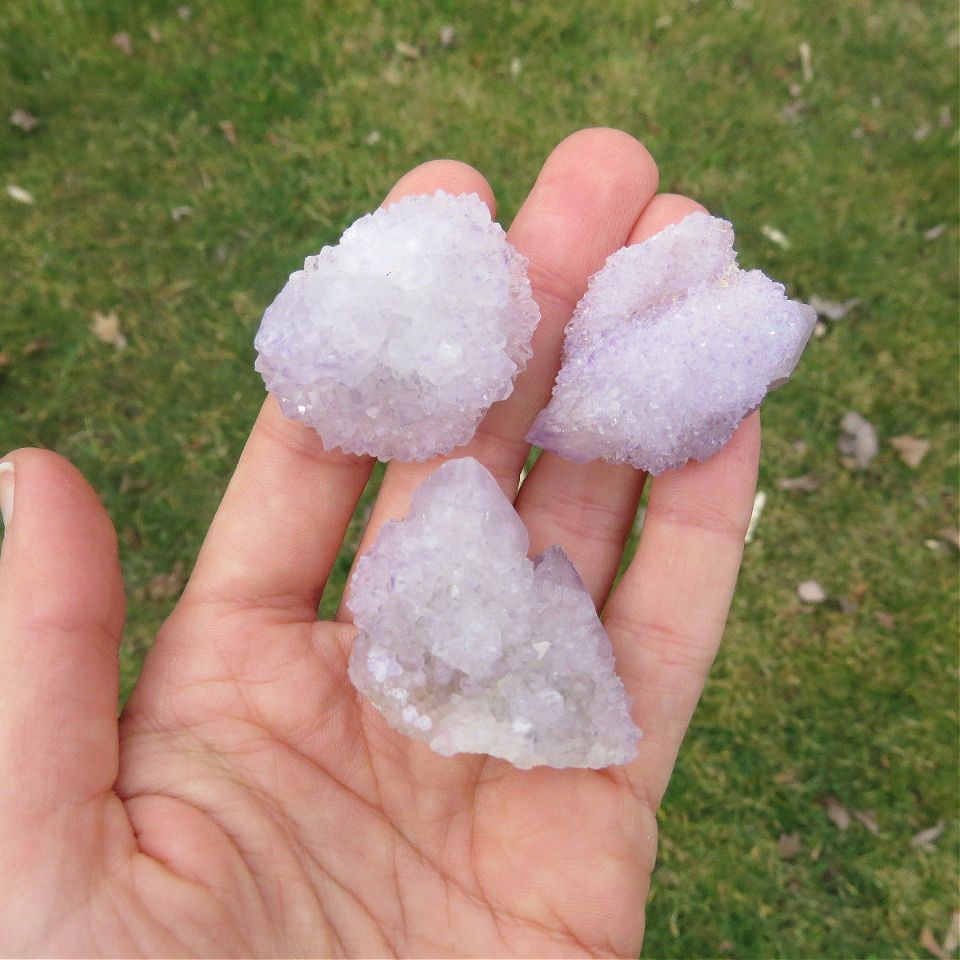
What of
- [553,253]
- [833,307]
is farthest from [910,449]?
[553,253]

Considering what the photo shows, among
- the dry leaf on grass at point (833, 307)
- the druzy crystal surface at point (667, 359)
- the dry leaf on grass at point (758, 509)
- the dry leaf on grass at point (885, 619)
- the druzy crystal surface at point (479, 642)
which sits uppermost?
the druzy crystal surface at point (667, 359)

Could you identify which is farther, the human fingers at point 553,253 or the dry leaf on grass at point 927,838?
the dry leaf on grass at point 927,838

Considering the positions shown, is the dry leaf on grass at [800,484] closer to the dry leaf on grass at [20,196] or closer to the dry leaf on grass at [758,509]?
the dry leaf on grass at [758,509]

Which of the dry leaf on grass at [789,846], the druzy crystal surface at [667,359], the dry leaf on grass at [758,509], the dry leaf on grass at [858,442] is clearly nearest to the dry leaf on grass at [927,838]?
the dry leaf on grass at [789,846]

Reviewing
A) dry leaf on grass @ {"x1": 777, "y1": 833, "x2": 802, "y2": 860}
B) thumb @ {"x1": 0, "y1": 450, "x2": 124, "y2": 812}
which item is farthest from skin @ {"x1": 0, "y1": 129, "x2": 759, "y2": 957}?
dry leaf on grass @ {"x1": 777, "y1": 833, "x2": 802, "y2": 860}

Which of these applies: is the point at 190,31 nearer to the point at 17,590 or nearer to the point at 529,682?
the point at 17,590

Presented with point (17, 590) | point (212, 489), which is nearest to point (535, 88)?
point (212, 489)
